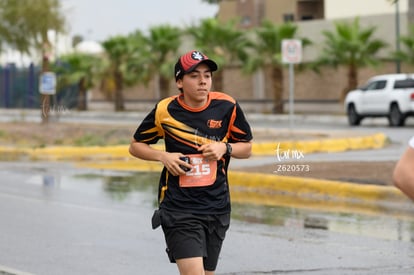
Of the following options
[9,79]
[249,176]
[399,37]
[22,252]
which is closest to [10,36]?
[9,79]

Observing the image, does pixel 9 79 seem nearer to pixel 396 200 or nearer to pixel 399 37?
pixel 399 37

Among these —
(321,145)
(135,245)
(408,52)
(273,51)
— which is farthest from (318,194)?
(273,51)

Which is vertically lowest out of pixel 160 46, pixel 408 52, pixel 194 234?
pixel 194 234

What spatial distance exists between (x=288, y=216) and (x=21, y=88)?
4810 centimetres

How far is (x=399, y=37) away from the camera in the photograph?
38406mm

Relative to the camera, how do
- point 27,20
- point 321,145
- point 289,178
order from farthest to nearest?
point 27,20 → point 321,145 → point 289,178

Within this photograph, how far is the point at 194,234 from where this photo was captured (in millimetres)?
5633

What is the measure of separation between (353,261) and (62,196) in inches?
243

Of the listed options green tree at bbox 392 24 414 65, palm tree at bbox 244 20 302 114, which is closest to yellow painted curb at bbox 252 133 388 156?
green tree at bbox 392 24 414 65

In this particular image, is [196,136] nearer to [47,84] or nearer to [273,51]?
[47,84]

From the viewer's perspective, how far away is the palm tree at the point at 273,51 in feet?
140

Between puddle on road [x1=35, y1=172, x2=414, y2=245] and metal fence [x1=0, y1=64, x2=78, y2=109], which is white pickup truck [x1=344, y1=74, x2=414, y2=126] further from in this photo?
→ metal fence [x1=0, y1=64, x2=78, y2=109]

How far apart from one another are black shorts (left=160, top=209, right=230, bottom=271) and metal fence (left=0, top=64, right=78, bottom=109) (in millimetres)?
49742

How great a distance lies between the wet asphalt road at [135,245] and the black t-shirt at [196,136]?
9.65 feet
